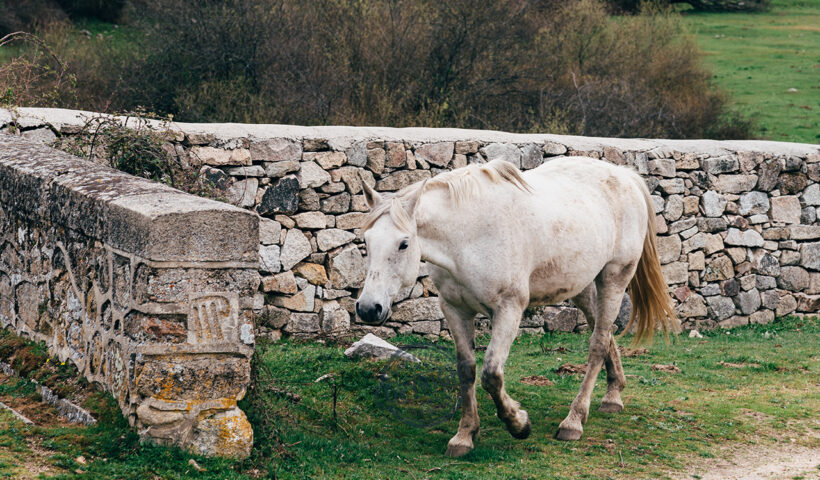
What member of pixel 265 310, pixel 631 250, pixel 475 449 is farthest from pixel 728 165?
pixel 475 449

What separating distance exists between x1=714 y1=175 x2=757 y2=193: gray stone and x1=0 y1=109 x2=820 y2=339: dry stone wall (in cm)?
2

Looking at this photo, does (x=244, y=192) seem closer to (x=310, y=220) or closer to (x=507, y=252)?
(x=310, y=220)

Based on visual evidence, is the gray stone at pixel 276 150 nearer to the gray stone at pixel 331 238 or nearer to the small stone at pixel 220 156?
the small stone at pixel 220 156

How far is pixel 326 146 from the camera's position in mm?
8336

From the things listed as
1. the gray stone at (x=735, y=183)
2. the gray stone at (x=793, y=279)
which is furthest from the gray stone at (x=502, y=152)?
Answer: the gray stone at (x=793, y=279)

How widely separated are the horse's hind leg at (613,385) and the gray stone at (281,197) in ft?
10.8

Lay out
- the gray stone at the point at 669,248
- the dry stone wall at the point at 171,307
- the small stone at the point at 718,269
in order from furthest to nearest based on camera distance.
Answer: the small stone at the point at 718,269
the gray stone at the point at 669,248
the dry stone wall at the point at 171,307

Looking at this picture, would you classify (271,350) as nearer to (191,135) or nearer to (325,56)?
(191,135)

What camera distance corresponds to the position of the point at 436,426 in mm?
5719

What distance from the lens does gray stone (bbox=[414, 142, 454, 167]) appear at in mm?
8742

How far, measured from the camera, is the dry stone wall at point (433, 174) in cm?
803

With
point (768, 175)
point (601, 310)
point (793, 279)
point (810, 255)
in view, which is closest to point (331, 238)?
point (601, 310)

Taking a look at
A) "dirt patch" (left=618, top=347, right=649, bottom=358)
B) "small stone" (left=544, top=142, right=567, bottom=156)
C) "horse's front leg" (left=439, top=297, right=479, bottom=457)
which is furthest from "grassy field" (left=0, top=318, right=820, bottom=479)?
"small stone" (left=544, top=142, right=567, bottom=156)

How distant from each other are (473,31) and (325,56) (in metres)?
2.82
